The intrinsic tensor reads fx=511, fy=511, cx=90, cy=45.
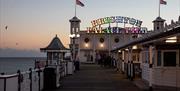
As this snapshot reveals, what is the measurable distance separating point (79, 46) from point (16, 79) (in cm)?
8213

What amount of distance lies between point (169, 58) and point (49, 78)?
6489mm

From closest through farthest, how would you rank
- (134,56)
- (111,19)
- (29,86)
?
(29,86) < (134,56) < (111,19)

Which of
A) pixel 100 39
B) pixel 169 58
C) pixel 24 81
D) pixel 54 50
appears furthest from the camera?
pixel 100 39

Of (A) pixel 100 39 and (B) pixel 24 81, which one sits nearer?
(B) pixel 24 81

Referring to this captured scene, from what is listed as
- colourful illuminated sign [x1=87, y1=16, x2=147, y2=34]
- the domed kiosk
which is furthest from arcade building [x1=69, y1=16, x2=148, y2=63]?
the domed kiosk

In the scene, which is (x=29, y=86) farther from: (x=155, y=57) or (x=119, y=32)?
(x=119, y=32)

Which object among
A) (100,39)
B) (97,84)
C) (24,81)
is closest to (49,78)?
(97,84)

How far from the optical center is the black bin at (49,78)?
25.8 metres

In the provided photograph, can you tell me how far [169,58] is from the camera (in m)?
27.2

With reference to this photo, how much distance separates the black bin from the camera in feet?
84.8

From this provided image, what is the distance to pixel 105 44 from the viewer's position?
348 feet

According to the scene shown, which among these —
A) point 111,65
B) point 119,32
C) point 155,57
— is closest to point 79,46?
point 119,32

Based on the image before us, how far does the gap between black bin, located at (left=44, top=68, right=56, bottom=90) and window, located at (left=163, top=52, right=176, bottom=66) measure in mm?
6006

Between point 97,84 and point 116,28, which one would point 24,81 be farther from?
point 116,28
